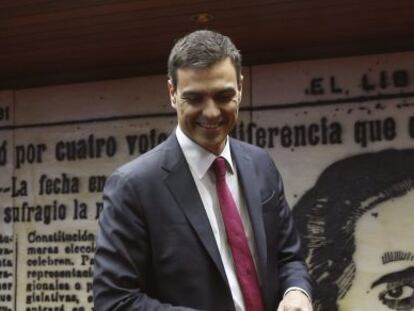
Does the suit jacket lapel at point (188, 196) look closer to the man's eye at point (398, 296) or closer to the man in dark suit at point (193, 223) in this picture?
the man in dark suit at point (193, 223)

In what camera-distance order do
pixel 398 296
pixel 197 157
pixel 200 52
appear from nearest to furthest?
pixel 200 52
pixel 197 157
pixel 398 296

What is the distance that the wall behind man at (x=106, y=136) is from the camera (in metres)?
3.38

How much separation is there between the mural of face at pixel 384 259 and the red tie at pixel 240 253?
1881 mm

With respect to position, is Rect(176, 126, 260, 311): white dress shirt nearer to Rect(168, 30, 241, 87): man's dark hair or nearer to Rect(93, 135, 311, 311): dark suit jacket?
Rect(93, 135, 311, 311): dark suit jacket

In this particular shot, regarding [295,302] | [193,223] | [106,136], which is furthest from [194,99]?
[106,136]

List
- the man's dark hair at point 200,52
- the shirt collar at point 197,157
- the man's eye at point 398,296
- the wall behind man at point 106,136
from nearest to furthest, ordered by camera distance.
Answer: the man's dark hair at point 200,52
the shirt collar at point 197,157
the man's eye at point 398,296
the wall behind man at point 106,136

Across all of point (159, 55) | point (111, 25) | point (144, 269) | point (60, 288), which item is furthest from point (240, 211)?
point (60, 288)

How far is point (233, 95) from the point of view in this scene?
1516 millimetres

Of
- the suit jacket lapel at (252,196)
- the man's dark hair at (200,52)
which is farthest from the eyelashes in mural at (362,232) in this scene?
the man's dark hair at (200,52)

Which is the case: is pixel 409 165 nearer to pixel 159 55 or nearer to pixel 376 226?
pixel 376 226

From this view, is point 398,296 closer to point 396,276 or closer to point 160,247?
point 396,276

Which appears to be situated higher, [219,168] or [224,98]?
[224,98]

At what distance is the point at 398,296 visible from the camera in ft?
10.6

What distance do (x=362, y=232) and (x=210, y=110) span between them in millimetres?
2037
